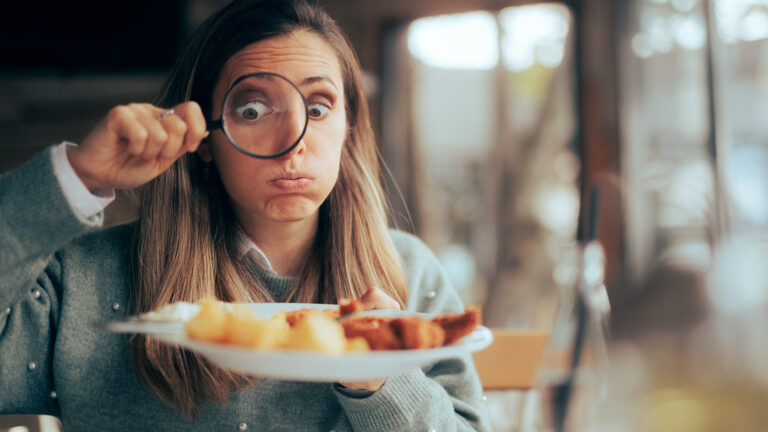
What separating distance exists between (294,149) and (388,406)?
0.41 m

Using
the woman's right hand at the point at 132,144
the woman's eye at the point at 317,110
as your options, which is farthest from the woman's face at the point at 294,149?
the woman's right hand at the point at 132,144

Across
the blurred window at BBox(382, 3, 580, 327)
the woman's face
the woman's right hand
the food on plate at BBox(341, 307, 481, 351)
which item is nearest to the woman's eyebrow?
the woman's face

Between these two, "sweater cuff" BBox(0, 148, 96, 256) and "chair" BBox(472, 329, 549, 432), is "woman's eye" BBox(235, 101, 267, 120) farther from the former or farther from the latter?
"chair" BBox(472, 329, 549, 432)

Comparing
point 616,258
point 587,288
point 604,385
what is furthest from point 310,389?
point 616,258

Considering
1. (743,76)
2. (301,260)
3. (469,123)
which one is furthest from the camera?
(469,123)

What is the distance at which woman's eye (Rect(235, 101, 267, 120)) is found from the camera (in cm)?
97

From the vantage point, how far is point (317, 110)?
3.53 ft

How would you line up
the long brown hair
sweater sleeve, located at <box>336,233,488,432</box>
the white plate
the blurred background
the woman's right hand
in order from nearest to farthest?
the white plate, the woman's right hand, sweater sleeve, located at <box>336,233,488,432</box>, the long brown hair, the blurred background

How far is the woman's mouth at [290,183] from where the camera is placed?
101 centimetres

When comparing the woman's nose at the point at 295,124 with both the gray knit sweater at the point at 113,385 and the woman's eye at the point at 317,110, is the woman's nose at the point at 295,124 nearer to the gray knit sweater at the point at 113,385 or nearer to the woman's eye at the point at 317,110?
the woman's eye at the point at 317,110

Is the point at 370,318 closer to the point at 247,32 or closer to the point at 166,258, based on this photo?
the point at 166,258

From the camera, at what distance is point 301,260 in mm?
1237

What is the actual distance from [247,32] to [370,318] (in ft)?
2.00

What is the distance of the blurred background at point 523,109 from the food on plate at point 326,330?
2.55 m
